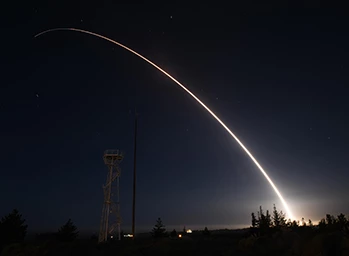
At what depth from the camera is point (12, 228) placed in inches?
1628

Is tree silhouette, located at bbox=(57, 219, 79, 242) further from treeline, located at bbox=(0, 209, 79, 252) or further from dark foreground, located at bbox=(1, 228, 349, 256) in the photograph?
dark foreground, located at bbox=(1, 228, 349, 256)

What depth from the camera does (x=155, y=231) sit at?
5366 centimetres

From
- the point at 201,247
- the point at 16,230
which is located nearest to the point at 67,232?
the point at 16,230

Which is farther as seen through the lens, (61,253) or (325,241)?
(61,253)

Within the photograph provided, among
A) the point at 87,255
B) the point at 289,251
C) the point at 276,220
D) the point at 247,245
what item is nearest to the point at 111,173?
the point at 87,255

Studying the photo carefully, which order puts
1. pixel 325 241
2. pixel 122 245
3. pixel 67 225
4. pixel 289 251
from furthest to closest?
pixel 67 225, pixel 122 245, pixel 289 251, pixel 325 241

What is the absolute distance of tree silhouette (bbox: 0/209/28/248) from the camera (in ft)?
129

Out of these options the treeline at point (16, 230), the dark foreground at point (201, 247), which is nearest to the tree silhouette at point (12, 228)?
the treeline at point (16, 230)

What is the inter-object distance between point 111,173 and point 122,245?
1347 cm

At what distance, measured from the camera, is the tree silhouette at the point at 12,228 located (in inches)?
1549

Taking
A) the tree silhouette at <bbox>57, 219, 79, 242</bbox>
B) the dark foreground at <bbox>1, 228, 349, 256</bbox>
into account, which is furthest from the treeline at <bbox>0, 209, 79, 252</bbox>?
the dark foreground at <bbox>1, 228, 349, 256</bbox>

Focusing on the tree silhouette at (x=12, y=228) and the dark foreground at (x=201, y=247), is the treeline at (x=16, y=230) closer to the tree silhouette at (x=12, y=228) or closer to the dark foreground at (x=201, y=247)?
the tree silhouette at (x=12, y=228)

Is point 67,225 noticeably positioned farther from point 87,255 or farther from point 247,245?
point 247,245

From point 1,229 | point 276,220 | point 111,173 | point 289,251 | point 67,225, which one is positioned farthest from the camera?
point 276,220
